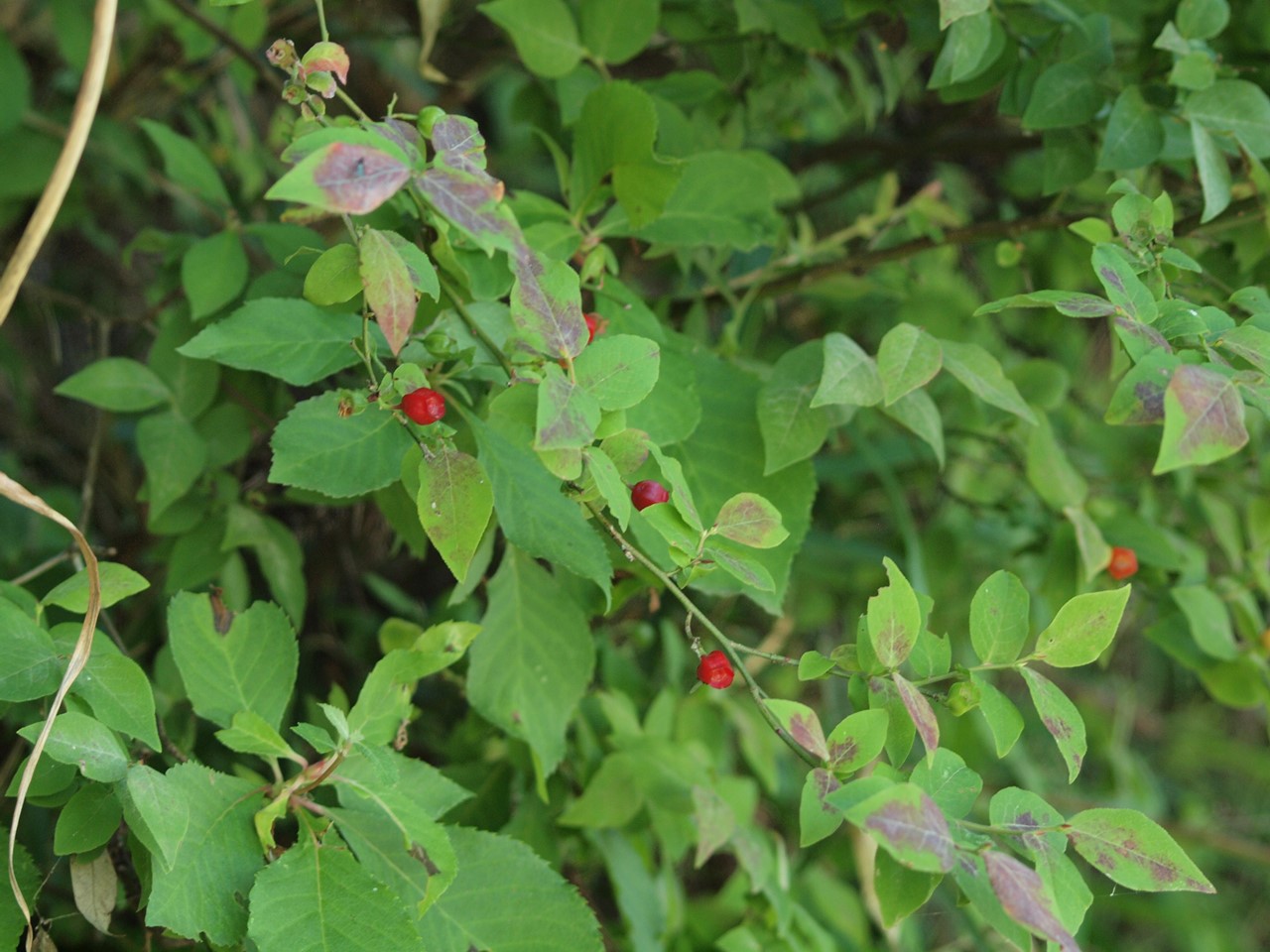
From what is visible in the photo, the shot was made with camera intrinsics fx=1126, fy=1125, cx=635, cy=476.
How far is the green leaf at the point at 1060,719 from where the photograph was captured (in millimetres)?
506

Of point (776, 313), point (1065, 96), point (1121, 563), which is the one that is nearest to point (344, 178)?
point (1065, 96)

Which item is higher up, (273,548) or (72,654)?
(72,654)

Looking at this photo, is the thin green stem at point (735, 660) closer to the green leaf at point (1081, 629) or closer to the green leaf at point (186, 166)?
the green leaf at point (1081, 629)

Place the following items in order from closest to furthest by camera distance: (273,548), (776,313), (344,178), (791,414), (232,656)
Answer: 1. (344,178)
2. (232,656)
3. (791,414)
4. (273,548)
5. (776,313)

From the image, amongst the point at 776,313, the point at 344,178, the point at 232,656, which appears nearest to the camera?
the point at 344,178

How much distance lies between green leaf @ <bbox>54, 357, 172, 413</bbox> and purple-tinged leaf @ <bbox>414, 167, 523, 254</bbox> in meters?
0.44

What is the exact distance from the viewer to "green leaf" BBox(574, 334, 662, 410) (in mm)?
502

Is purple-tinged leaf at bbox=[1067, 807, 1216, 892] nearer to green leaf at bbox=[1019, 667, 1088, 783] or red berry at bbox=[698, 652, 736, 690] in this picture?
green leaf at bbox=[1019, 667, 1088, 783]

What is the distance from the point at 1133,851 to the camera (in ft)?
1.59

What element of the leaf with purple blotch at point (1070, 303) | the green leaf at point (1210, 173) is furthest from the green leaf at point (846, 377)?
the green leaf at point (1210, 173)

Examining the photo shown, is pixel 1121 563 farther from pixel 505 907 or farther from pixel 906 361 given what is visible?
pixel 505 907

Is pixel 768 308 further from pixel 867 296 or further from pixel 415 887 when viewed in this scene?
pixel 415 887

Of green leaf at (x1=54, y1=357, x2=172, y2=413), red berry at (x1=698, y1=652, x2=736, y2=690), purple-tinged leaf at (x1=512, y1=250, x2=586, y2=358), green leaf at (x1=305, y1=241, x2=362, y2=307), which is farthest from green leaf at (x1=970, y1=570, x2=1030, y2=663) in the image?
green leaf at (x1=54, y1=357, x2=172, y2=413)

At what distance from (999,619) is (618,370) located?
0.22m
